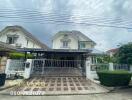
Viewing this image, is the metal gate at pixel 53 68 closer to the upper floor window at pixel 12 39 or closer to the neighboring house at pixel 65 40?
the neighboring house at pixel 65 40

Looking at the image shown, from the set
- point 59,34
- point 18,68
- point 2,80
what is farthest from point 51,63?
point 59,34

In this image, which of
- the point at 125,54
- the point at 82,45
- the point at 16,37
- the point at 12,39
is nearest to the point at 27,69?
the point at 125,54

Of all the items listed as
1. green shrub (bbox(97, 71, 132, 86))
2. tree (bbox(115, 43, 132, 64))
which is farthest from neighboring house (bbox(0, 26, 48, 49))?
green shrub (bbox(97, 71, 132, 86))

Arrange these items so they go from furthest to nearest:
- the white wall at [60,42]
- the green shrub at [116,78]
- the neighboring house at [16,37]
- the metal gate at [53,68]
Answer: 1. the white wall at [60,42]
2. the neighboring house at [16,37]
3. the metal gate at [53,68]
4. the green shrub at [116,78]

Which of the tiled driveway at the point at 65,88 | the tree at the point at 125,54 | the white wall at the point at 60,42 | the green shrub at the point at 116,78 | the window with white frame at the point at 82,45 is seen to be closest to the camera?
the tiled driveway at the point at 65,88

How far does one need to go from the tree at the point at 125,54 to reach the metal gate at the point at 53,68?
156 inches

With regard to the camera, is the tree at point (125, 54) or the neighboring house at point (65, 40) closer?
the tree at point (125, 54)

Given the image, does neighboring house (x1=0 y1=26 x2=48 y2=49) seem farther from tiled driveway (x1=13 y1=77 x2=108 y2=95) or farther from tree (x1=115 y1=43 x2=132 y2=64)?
tiled driveway (x1=13 y1=77 x2=108 y2=95)

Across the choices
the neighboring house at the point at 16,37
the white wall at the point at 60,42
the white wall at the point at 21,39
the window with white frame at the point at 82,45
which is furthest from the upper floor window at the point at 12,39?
the window with white frame at the point at 82,45

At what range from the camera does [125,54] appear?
13.1 meters

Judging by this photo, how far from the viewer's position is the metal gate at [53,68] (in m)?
14.4

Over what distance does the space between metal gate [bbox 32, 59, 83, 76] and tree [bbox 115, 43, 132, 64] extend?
3954mm

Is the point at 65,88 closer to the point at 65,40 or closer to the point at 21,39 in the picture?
the point at 65,40

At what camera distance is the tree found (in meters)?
12.9
